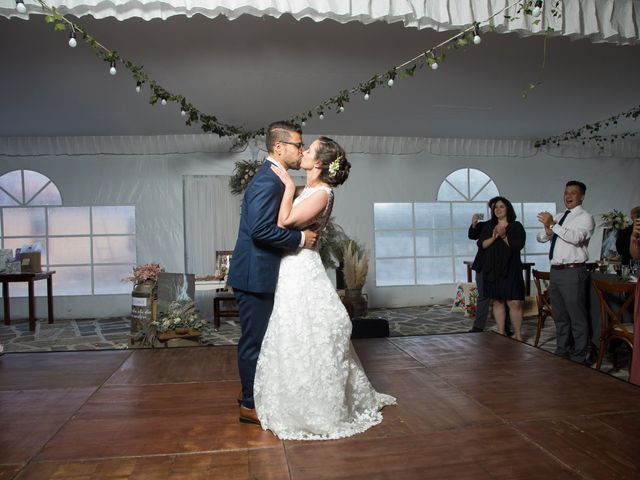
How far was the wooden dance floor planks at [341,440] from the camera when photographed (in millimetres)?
2041

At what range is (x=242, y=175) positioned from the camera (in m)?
7.53

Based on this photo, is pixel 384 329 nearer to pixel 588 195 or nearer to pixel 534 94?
Answer: pixel 534 94

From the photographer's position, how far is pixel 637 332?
3.37 metres

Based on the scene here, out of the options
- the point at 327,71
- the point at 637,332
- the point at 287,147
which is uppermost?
the point at 327,71

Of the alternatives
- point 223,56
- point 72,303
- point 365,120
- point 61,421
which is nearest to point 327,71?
point 223,56

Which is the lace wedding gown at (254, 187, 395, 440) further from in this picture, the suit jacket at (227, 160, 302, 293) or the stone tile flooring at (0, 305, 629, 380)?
the stone tile flooring at (0, 305, 629, 380)

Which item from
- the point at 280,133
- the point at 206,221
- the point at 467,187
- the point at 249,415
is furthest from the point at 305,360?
the point at 467,187

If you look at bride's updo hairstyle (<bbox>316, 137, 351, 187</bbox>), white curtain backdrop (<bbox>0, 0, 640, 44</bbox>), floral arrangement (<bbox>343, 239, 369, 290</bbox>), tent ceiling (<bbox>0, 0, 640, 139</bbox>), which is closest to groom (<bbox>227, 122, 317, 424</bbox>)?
bride's updo hairstyle (<bbox>316, 137, 351, 187</bbox>)

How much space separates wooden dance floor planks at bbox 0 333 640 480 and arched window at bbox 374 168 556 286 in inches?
186

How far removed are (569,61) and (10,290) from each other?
26.2 ft

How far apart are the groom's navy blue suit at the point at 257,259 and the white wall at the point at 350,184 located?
5.57 meters

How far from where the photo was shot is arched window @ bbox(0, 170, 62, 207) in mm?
7637

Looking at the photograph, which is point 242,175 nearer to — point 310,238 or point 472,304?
point 472,304

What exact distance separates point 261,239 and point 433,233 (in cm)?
667
